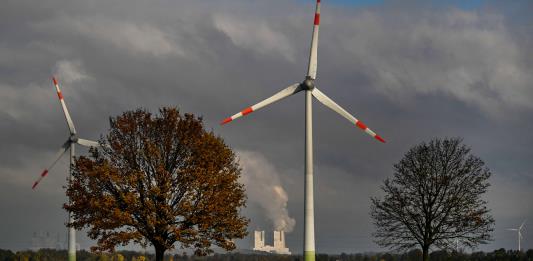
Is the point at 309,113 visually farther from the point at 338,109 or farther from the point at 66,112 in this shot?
the point at 66,112

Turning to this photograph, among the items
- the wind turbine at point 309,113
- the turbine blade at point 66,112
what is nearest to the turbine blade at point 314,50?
the wind turbine at point 309,113

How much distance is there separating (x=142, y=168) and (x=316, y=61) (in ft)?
59.3

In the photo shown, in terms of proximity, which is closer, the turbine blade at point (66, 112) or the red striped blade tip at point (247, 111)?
the red striped blade tip at point (247, 111)

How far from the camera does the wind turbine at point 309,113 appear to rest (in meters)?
52.2

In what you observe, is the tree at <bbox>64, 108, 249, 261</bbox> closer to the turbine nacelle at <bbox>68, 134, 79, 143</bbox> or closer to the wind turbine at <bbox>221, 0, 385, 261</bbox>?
the wind turbine at <bbox>221, 0, 385, 261</bbox>

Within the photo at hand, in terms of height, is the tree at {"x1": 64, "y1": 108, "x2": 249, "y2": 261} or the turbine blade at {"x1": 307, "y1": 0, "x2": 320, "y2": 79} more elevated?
the turbine blade at {"x1": 307, "y1": 0, "x2": 320, "y2": 79}

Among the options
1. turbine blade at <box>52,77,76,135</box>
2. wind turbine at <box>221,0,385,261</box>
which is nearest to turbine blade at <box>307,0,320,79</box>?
wind turbine at <box>221,0,385,261</box>

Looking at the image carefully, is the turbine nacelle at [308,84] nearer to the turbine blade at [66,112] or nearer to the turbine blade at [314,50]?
the turbine blade at [314,50]

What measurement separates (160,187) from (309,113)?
47.6 ft

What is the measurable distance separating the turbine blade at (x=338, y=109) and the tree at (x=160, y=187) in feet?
32.6

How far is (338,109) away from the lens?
204 feet

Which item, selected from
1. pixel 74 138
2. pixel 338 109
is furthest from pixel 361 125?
pixel 74 138

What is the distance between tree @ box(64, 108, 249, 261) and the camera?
5950 centimetres

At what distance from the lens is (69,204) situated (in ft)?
211
